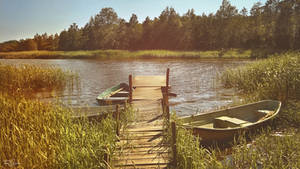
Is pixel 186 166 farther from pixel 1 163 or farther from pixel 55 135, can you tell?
pixel 1 163

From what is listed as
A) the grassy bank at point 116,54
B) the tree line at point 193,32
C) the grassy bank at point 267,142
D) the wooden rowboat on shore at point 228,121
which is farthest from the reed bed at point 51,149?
the tree line at point 193,32

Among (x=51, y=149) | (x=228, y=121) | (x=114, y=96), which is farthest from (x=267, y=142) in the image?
(x=114, y=96)

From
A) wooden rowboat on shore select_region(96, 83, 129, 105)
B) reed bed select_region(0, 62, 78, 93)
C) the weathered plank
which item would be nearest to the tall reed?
Answer: the weathered plank

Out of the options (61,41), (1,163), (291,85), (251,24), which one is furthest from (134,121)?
(61,41)

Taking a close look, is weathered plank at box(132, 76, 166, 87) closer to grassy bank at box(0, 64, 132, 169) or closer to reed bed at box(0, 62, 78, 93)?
grassy bank at box(0, 64, 132, 169)

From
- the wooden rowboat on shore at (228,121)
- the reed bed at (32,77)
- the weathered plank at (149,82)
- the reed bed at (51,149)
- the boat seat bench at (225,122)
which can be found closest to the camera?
the reed bed at (51,149)

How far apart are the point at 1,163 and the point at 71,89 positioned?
1329 centimetres

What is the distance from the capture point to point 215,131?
6.78m

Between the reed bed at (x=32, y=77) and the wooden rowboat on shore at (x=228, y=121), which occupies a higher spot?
the reed bed at (x=32, y=77)

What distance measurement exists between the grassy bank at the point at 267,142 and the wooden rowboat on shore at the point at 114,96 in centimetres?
507

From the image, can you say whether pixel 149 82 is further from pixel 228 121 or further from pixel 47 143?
pixel 47 143

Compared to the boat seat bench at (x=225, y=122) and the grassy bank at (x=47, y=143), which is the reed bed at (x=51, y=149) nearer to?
the grassy bank at (x=47, y=143)

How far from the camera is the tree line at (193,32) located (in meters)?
46.8

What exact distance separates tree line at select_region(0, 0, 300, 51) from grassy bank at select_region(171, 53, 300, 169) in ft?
124
